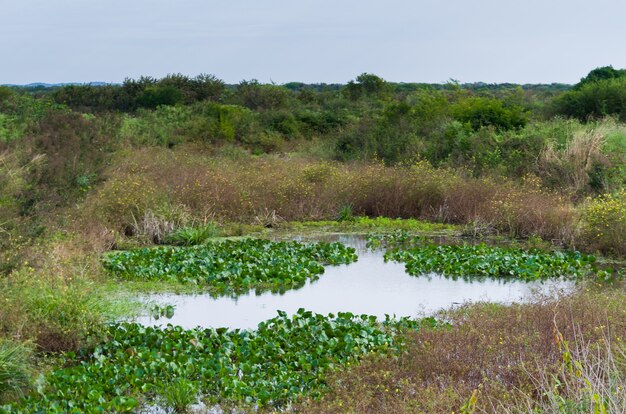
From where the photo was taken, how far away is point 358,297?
1287cm

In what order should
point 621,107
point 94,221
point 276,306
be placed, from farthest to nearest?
point 621,107 < point 94,221 < point 276,306

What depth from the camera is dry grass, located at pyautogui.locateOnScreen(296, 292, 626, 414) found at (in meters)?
7.05

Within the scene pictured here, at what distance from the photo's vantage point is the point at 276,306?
12.4 metres

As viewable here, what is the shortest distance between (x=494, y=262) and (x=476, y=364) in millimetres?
6834

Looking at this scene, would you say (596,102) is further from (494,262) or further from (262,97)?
(262,97)

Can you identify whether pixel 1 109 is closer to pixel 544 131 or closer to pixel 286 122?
pixel 286 122

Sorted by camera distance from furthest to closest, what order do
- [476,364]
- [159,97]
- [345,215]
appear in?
1. [159,97]
2. [345,215]
3. [476,364]

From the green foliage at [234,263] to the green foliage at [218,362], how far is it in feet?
8.78

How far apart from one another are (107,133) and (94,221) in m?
4.04

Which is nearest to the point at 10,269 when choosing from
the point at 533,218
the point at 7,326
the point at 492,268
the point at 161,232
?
the point at 7,326

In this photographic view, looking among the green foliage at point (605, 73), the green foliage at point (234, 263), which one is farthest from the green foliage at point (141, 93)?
the green foliage at point (234, 263)

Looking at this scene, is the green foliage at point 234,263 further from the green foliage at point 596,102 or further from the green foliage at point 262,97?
the green foliage at point 262,97

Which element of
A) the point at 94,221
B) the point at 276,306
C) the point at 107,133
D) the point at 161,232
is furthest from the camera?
the point at 107,133

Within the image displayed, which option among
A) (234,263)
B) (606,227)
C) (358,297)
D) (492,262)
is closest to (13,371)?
(358,297)
